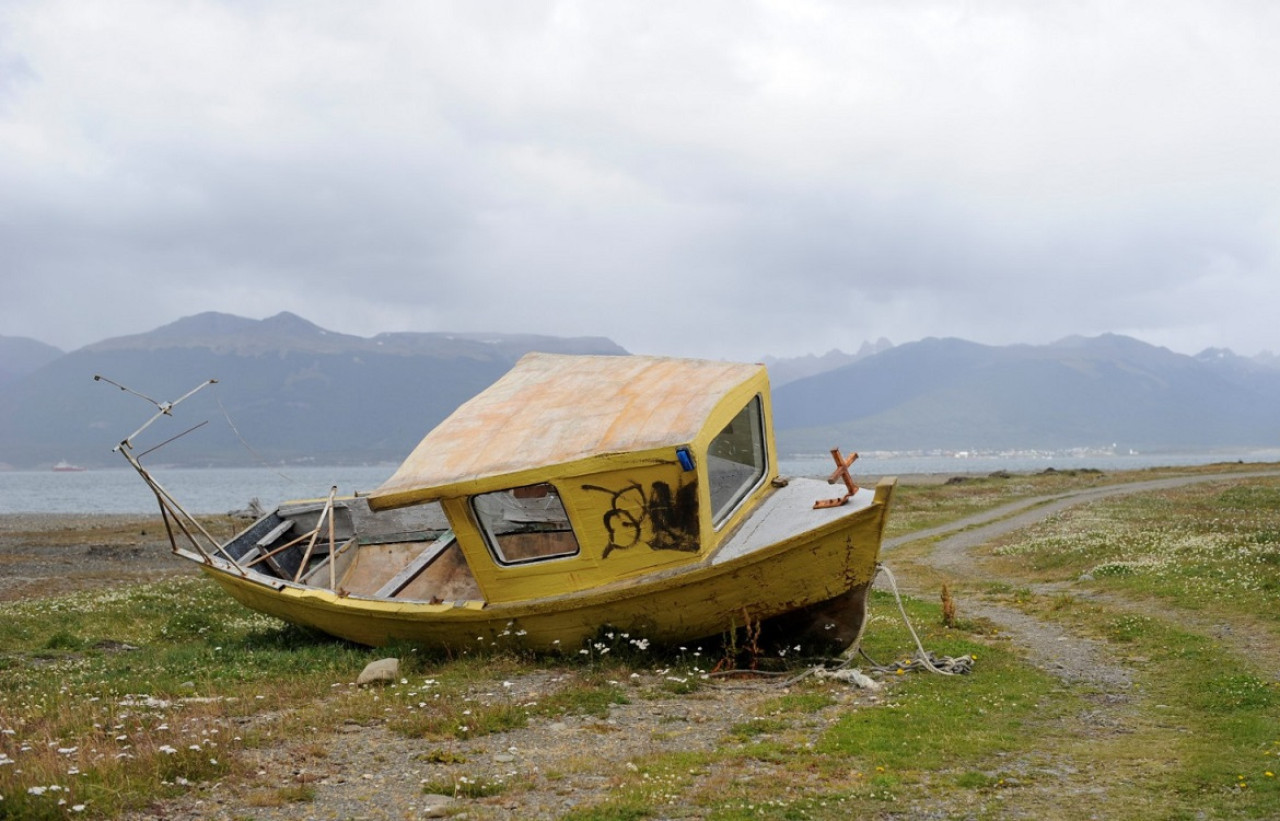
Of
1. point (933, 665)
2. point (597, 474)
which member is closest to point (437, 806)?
point (597, 474)

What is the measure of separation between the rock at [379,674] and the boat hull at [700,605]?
1.18 m

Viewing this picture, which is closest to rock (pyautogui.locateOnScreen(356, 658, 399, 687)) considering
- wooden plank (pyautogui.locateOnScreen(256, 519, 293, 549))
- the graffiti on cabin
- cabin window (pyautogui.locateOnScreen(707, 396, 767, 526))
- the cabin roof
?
the cabin roof

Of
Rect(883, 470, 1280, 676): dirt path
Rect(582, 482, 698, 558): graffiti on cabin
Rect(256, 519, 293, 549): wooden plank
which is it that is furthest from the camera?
Rect(256, 519, 293, 549): wooden plank

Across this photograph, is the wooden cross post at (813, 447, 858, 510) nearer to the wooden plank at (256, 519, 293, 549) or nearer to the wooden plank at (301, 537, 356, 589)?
the wooden plank at (301, 537, 356, 589)

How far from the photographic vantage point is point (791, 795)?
9352 millimetres

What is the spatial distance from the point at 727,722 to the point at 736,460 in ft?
19.5

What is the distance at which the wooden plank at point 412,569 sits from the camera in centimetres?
1841

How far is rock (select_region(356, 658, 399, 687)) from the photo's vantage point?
14.8 m

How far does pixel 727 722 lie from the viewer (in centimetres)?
1233

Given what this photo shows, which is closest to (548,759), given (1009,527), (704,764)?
(704,764)

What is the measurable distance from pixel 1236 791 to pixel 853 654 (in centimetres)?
678

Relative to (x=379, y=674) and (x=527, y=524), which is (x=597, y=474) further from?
(x=379, y=674)

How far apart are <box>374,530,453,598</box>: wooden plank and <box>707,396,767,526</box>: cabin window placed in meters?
6.19

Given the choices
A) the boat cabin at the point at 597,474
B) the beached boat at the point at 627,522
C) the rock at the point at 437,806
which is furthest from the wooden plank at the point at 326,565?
the rock at the point at 437,806
